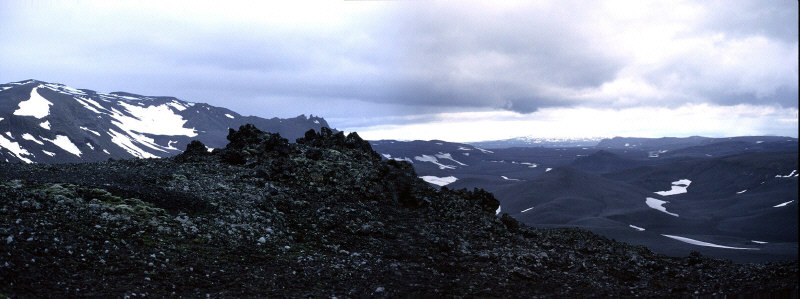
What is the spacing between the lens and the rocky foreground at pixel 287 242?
14.1 m

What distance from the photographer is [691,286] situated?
20.3 meters

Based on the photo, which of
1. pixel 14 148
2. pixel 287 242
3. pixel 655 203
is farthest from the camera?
pixel 14 148

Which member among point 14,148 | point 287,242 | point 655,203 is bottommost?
point 655,203

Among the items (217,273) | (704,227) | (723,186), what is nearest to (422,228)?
(217,273)

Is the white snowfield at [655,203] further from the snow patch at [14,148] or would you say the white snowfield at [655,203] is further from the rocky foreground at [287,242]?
the snow patch at [14,148]

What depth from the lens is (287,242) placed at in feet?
63.5

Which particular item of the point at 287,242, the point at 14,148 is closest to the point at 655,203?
the point at 287,242

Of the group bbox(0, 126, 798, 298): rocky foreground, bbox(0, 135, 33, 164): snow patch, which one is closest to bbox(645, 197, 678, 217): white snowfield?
bbox(0, 126, 798, 298): rocky foreground

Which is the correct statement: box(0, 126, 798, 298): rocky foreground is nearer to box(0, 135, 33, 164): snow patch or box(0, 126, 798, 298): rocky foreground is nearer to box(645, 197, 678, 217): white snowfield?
box(645, 197, 678, 217): white snowfield

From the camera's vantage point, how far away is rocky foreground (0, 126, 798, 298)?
46.3 feet

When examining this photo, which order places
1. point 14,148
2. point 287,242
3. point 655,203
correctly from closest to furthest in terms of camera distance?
point 287,242 < point 655,203 < point 14,148

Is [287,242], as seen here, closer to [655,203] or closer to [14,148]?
[655,203]

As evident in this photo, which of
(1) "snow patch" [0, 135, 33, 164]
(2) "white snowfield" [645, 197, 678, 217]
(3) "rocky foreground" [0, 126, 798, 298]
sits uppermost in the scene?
(3) "rocky foreground" [0, 126, 798, 298]

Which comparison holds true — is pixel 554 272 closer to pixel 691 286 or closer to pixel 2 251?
pixel 691 286
